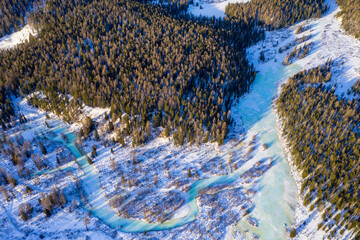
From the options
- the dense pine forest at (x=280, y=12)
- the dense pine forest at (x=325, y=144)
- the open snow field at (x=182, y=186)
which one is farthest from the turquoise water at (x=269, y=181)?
the dense pine forest at (x=280, y=12)

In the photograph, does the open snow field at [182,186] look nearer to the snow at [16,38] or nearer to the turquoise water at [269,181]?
the turquoise water at [269,181]

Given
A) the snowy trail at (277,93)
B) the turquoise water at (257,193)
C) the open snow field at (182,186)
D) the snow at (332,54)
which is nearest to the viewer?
the open snow field at (182,186)

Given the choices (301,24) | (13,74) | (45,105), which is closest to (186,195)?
(45,105)

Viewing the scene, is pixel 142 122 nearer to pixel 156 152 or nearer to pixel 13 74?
pixel 156 152

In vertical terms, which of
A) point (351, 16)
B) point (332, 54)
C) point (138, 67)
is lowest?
point (332, 54)

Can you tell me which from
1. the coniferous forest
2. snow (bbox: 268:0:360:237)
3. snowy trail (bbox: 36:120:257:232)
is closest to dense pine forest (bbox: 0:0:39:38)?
the coniferous forest

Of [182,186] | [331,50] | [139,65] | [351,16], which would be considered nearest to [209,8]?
[351,16]

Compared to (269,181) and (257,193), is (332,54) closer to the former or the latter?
(269,181)
